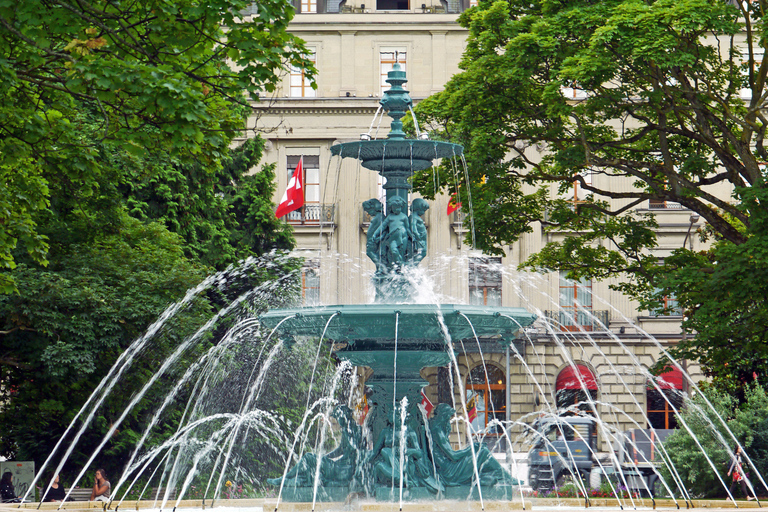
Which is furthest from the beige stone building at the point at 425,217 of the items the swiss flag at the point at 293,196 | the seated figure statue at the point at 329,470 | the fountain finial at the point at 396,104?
the seated figure statue at the point at 329,470

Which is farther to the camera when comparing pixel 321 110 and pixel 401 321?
pixel 321 110

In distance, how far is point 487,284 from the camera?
144 feet

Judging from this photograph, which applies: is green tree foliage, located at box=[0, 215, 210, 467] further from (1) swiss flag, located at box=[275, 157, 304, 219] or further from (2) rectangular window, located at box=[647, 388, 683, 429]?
(2) rectangular window, located at box=[647, 388, 683, 429]

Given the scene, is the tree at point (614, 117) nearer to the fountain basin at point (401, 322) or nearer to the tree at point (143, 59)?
the fountain basin at point (401, 322)

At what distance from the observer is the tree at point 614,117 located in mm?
18578

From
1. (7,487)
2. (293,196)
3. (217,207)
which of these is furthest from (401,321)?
(293,196)

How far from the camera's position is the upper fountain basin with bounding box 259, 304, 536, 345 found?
11508mm

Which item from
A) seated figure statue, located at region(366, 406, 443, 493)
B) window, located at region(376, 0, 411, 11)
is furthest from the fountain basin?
window, located at region(376, 0, 411, 11)

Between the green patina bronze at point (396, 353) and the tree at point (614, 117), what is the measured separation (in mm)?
6769

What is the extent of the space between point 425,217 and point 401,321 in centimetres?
3218

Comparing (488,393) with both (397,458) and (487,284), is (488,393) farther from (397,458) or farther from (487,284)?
(397,458)

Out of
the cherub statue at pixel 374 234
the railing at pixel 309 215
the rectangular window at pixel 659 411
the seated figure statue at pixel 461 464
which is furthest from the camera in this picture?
the railing at pixel 309 215

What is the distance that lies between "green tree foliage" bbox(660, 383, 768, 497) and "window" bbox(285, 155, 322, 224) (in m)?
22.3

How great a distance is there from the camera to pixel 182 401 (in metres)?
26.1
